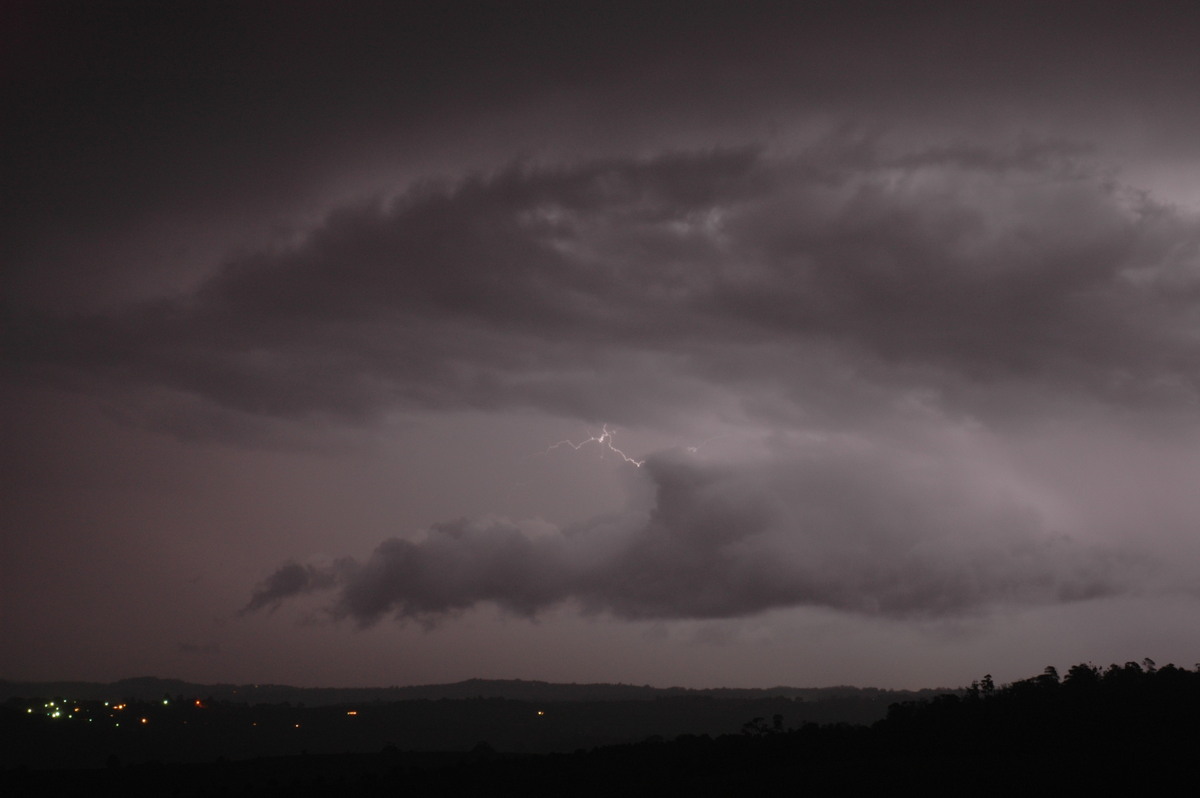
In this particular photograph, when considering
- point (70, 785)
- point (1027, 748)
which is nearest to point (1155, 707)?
point (1027, 748)

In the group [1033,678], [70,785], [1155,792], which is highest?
[1033,678]

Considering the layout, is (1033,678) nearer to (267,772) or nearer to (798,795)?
(798,795)

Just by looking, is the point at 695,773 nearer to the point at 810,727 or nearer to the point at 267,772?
the point at 810,727

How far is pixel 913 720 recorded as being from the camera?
347 ft

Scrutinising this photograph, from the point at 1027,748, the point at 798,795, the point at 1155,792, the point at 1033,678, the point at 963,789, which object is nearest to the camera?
the point at 1155,792

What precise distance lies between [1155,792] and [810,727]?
5078 centimetres

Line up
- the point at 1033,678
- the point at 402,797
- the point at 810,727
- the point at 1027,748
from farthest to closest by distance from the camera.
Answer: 1. the point at 1033,678
2. the point at 810,727
3. the point at 402,797
4. the point at 1027,748

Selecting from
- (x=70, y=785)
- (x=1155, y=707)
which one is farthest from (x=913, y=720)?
(x=70, y=785)

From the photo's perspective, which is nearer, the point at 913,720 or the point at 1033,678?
the point at 913,720

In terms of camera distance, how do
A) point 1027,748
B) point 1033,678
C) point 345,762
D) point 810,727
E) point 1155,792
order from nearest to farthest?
point 1155,792 → point 1027,748 → point 810,727 → point 1033,678 → point 345,762

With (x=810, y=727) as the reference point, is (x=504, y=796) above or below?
below

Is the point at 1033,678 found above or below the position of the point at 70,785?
above

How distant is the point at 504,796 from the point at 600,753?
2185 cm

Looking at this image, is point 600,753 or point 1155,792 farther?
point 600,753
